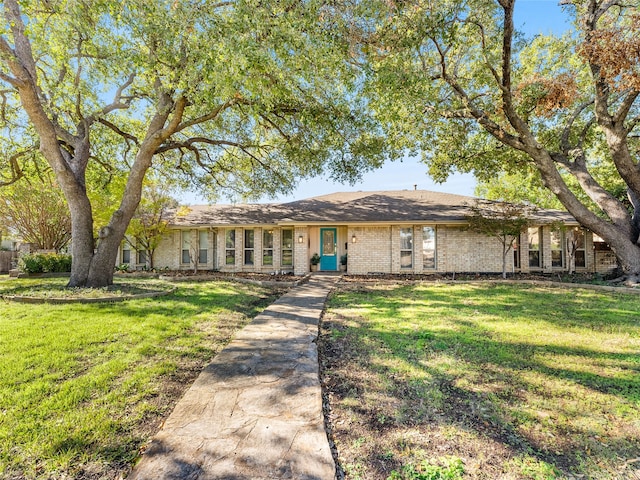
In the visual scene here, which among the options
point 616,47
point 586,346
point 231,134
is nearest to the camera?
point 586,346

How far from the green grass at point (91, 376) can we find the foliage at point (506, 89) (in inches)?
→ 272

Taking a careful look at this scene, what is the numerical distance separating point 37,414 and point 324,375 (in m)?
2.85

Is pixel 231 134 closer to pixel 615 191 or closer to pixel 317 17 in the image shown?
pixel 317 17

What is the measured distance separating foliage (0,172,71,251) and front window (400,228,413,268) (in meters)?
17.6

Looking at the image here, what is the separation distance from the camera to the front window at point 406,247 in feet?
46.5

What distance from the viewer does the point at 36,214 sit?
1728 centimetres

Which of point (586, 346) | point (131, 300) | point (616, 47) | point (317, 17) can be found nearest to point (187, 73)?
point (317, 17)

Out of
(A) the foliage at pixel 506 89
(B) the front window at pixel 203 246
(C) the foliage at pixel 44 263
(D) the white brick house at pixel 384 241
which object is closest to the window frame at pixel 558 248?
(D) the white brick house at pixel 384 241

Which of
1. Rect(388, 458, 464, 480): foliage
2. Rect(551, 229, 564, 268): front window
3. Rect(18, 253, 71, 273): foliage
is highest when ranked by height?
Rect(551, 229, 564, 268): front window

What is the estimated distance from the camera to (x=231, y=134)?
12641mm

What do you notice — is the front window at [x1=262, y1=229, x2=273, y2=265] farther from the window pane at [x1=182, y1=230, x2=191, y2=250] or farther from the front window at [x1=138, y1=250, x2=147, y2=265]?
the front window at [x1=138, y1=250, x2=147, y2=265]

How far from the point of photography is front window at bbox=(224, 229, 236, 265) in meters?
15.9

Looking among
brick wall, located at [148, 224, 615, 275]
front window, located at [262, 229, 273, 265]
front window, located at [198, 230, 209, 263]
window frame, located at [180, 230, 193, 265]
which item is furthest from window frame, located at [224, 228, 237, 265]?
brick wall, located at [148, 224, 615, 275]

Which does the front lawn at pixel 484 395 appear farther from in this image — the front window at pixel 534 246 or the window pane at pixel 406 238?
the front window at pixel 534 246
